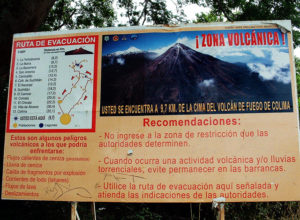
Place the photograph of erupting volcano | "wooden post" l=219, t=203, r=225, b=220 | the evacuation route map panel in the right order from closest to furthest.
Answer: "wooden post" l=219, t=203, r=225, b=220 < the photograph of erupting volcano < the evacuation route map panel

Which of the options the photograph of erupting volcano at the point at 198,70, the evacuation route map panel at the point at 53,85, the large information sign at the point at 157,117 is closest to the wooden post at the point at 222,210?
the large information sign at the point at 157,117

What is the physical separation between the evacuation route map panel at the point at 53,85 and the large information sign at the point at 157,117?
0.01 metres

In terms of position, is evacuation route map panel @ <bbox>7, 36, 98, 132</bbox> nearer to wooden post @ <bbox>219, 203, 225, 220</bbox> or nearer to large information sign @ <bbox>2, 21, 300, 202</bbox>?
large information sign @ <bbox>2, 21, 300, 202</bbox>

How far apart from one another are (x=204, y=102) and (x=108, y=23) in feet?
20.1

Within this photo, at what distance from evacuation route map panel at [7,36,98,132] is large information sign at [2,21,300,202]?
0.01 m

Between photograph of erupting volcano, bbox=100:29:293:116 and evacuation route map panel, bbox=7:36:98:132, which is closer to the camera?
photograph of erupting volcano, bbox=100:29:293:116

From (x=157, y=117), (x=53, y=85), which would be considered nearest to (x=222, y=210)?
(x=157, y=117)

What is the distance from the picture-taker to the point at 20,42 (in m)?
2.68

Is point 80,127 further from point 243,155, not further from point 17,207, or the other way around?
point 17,207

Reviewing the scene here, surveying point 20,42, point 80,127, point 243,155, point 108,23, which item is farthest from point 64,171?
point 108,23

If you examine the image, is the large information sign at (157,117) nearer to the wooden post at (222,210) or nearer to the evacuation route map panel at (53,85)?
the evacuation route map panel at (53,85)

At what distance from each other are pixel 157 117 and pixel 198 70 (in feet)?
2.23

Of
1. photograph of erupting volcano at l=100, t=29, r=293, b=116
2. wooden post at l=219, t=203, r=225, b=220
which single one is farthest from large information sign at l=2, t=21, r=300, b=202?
wooden post at l=219, t=203, r=225, b=220

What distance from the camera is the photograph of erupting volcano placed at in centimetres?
235
